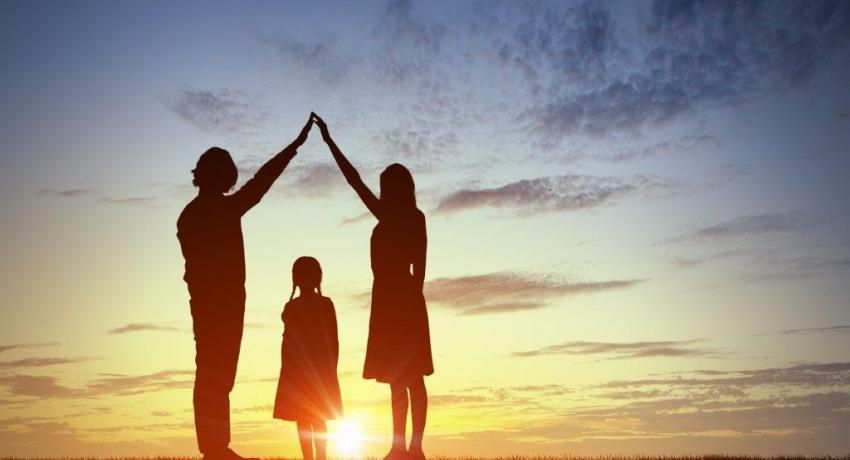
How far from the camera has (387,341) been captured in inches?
507

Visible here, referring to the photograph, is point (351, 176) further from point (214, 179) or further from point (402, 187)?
point (214, 179)

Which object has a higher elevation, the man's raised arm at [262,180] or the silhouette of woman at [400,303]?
the man's raised arm at [262,180]

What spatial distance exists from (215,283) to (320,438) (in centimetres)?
284

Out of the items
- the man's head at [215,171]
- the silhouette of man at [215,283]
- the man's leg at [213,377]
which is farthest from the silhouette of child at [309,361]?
the man's head at [215,171]

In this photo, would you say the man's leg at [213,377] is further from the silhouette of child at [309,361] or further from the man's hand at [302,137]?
the man's hand at [302,137]

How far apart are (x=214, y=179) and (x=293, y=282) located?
1.90m

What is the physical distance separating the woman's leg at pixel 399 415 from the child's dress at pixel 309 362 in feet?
4.33

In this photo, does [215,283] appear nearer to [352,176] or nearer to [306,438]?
[352,176]

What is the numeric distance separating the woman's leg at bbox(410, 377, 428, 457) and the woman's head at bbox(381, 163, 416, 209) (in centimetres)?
230

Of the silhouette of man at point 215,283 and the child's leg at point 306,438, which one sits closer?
the silhouette of man at point 215,283

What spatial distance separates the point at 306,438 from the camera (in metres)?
13.6

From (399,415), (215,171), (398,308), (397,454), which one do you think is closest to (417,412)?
(399,415)

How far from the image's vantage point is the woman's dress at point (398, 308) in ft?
41.5

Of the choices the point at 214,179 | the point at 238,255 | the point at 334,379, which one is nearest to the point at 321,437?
the point at 334,379
